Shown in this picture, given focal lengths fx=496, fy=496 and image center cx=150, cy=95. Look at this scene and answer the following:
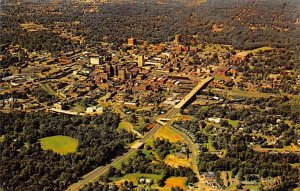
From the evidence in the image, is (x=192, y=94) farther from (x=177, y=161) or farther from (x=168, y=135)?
(x=177, y=161)

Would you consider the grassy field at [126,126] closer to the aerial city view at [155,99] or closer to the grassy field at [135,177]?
the aerial city view at [155,99]

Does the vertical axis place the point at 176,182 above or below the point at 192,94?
below

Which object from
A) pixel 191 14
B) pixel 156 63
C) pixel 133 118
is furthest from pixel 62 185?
pixel 191 14

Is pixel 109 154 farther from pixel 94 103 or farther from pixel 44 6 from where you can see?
pixel 44 6

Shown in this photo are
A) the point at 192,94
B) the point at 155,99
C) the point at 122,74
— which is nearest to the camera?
the point at 155,99

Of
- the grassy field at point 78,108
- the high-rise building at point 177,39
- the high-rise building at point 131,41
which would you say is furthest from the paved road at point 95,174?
the high-rise building at point 177,39

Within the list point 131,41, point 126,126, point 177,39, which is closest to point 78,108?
point 126,126

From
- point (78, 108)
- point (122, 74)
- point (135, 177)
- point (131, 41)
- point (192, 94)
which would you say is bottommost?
point (135, 177)

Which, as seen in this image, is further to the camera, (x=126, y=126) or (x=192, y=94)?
(x=192, y=94)
